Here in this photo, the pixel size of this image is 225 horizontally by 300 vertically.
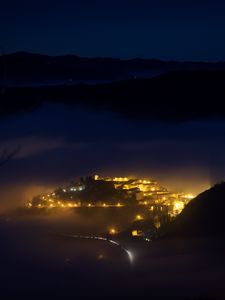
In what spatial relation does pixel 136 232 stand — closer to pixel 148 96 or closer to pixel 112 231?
pixel 112 231

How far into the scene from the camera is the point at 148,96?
20.8 metres

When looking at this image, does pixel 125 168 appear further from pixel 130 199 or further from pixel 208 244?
pixel 208 244

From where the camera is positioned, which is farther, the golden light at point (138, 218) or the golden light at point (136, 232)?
the golden light at point (138, 218)

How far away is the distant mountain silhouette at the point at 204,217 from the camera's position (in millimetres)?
7723

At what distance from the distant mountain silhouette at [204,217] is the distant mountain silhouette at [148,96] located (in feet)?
34.8

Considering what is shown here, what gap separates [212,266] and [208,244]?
0.68 m

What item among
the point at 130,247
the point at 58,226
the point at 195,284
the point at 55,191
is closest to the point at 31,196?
the point at 55,191

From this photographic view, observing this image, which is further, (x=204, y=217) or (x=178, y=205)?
(x=178, y=205)

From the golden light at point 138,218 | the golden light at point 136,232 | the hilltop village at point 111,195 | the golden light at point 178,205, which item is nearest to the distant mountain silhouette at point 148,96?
the hilltop village at point 111,195

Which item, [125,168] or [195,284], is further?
[125,168]

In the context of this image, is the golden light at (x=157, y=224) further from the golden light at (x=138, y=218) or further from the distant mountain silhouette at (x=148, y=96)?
the distant mountain silhouette at (x=148, y=96)

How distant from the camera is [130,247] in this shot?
28.0ft

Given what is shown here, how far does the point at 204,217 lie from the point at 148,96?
13060 millimetres

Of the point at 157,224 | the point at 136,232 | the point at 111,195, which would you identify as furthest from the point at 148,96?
the point at 136,232
